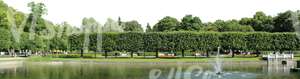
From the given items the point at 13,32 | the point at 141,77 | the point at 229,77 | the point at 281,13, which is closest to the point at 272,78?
the point at 229,77

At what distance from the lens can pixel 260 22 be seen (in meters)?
118

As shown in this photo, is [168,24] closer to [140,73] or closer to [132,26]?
[132,26]

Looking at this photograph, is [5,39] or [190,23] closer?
[5,39]

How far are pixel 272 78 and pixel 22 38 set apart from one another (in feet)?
174

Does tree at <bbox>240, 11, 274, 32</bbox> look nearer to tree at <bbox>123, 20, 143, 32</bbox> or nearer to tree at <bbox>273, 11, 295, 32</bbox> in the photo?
tree at <bbox>273, 11, 295, 32</bbox>

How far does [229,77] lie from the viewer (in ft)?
115

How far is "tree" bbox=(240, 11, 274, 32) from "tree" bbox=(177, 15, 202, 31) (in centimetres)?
1116

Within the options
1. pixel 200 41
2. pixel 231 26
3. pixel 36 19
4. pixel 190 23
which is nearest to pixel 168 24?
pixel 190 23

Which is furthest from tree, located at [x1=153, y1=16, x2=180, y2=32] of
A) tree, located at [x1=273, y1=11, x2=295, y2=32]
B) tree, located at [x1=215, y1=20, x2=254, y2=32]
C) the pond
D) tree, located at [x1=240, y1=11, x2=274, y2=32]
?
the pond

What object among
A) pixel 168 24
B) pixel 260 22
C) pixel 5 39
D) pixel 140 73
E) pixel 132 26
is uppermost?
pixel 132 26

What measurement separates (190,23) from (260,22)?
15.0 metres

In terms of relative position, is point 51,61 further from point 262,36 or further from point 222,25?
point 222,25

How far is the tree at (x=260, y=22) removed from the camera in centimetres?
11233

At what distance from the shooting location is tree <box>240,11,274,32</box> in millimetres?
112331
